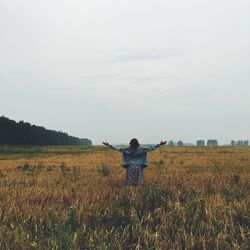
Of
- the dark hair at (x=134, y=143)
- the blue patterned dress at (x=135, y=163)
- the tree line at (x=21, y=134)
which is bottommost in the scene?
the blue patterned dress at (x=135, y=163)

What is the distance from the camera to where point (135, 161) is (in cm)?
1080

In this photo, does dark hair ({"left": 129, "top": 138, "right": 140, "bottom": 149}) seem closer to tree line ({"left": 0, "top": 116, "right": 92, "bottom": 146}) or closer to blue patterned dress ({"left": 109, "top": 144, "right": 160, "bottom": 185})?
blue patterned dress ({"left": 109, "top": 144, "right": 160, "bottom": 185})

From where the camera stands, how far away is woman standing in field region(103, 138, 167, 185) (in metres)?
A: 10.6

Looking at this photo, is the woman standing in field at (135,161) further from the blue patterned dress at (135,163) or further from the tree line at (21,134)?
the tree line at (21,134)

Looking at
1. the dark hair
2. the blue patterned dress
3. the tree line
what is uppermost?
the tree line

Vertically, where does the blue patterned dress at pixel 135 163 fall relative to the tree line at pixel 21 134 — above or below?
below

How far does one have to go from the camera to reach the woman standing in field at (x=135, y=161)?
1062 cm

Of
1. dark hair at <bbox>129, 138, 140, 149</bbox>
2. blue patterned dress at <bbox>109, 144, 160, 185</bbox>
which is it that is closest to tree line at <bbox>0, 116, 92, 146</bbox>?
blue patterned dress at <bbox>109, 144, 160, 185</bbox>

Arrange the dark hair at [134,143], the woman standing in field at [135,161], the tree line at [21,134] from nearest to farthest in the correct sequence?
1. the woman standing in field at [135,161]
2. the dark hair at [134,143]
3. the tree line at [21,134]

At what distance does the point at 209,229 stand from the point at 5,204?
142 inches

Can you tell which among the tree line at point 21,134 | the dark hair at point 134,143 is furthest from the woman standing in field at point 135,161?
the tree line at point 21,134

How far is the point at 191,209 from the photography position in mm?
6250

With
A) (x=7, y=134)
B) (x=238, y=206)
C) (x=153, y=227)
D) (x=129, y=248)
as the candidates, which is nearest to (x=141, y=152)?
(x=238, y=206)

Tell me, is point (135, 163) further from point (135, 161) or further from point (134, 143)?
point (134, 143)
